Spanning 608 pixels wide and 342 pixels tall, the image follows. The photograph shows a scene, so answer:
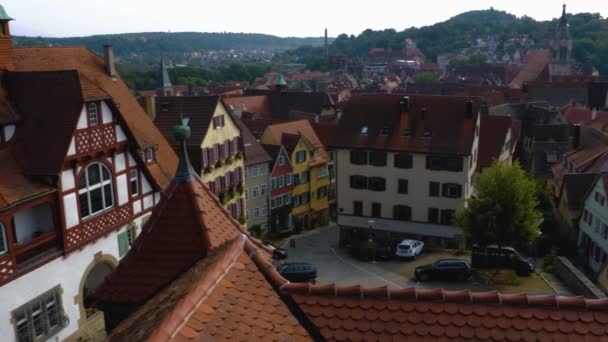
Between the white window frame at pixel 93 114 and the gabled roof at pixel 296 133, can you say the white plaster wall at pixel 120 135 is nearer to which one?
the white window frame at pixel 93 114

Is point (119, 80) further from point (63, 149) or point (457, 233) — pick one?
point (457, 233)

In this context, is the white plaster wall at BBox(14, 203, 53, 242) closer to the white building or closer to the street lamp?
the white building

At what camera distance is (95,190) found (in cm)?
2569

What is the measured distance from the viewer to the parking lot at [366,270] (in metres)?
35.9

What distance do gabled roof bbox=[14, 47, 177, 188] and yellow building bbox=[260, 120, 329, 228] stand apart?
21158mm

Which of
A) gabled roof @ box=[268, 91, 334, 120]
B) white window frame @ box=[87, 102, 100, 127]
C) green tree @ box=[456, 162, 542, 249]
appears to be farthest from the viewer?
gabled roof @ box=[268, 91, 334, 120]

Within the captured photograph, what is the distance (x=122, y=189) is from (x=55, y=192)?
462 centimetres

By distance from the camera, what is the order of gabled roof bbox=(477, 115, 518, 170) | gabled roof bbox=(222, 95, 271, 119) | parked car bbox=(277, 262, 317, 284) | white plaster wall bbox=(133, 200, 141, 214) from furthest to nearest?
1. gabled roof bbox=(222, 95, 271, 119)
2. gabled roof bbox=(477, 115, 518, 170)
3. parked car bbox=(277, 262, 317, 284)
4. white plaster wall bbox=(133, 200, 141, 214)

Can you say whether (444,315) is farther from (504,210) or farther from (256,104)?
(256,104)

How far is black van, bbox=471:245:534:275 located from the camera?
3741cm

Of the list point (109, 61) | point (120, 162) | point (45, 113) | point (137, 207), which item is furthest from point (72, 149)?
point (109, 61)

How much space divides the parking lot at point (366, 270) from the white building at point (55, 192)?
15926 millimetres

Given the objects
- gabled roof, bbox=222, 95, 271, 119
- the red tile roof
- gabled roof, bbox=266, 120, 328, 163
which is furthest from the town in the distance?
gabled roof, bbox=222, 95, 271, 119

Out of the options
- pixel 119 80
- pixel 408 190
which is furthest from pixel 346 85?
pixel 119 80
